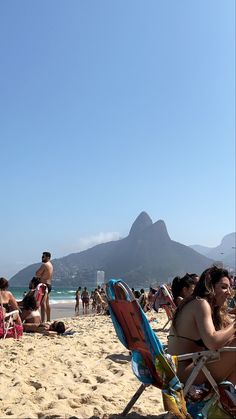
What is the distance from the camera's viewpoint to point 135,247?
16362 centimetres

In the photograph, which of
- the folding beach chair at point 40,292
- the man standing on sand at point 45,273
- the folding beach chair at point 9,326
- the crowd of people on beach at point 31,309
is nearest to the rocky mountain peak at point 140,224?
the man standing on sand at point 45,273

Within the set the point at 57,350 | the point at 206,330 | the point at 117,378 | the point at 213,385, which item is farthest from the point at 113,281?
the point at 57,350

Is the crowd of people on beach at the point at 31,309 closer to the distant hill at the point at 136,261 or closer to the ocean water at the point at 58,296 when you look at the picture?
the ocean water at the point at 58,296

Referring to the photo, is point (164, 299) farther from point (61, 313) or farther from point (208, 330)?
point (61, 313)

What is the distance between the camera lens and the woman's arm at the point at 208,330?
2.46 metres

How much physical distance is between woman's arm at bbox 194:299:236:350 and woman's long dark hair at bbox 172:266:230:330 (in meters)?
0.10

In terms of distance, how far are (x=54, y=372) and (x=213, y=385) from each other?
193 cm

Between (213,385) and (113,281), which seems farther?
(113,281)

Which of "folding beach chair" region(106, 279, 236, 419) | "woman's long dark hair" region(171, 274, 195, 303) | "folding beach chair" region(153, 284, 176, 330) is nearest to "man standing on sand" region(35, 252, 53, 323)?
"folding beach chair" region(153, 284, 176, 330)

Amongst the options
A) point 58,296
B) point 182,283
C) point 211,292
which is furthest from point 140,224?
point 211,292

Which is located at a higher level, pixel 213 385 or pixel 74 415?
pixel 213 385

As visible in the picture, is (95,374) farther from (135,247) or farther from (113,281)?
(135,247)

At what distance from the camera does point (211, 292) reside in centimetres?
267

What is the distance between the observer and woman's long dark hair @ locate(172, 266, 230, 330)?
2.67 meters
